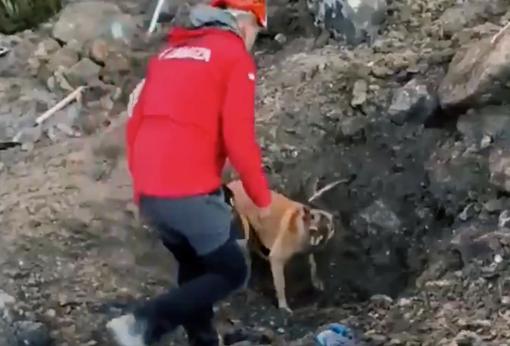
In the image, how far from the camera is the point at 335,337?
436cm

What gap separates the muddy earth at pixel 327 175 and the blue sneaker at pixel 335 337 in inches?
5.0

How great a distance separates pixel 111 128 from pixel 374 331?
222 cm

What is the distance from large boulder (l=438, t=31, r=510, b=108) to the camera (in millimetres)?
5609

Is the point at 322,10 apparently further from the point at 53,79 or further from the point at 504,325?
the point at 504,325

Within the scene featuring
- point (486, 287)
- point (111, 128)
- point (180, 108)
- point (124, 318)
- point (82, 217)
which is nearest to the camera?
point (180, 108)

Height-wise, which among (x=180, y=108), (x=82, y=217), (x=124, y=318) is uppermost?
(x=180, y=108)

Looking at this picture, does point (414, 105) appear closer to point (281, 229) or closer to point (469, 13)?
point (469, 13)

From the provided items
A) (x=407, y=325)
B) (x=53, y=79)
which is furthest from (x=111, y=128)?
(x=407, y=325)

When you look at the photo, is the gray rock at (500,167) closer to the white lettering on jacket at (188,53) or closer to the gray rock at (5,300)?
the white lettering on jacket at (188,53)

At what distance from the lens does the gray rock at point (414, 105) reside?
592 centimetres

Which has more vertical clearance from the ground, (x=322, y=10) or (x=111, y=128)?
(x=322, y=10)

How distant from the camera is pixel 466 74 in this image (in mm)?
5809

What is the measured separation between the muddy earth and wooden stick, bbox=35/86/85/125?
0.05m

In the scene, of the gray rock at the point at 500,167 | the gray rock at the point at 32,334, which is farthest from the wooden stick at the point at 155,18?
the gray rock at the point at 32,334
